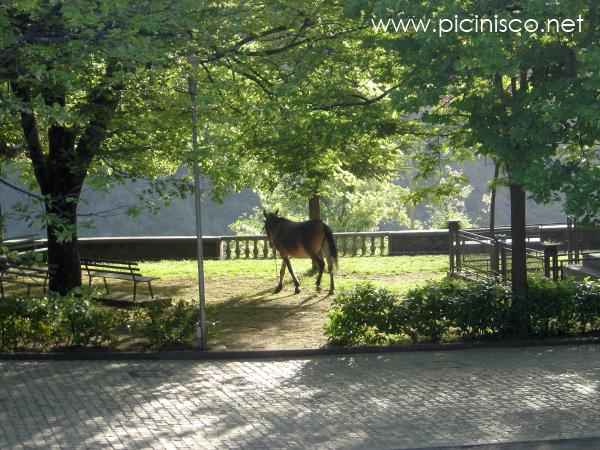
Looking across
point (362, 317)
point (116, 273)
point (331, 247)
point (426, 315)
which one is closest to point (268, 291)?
point (331, 247)

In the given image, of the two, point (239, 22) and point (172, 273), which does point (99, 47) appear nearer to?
point (239, 22)

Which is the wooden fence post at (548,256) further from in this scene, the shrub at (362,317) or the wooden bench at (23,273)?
the wooden bench at (23,273)

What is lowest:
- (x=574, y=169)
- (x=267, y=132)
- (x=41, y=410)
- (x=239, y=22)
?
(x=41, y=410)

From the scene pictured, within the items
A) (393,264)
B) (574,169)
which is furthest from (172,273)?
(574,169)

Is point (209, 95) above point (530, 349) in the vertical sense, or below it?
above

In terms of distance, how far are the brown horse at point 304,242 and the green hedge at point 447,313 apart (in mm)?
4975

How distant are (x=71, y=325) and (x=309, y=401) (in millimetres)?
5068

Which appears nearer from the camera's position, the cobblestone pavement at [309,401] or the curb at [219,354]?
the cobblestone pavement at [309,401]

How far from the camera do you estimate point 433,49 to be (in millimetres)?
13539

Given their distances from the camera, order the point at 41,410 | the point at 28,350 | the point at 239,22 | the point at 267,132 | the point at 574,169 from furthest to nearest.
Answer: the point at 267,132, the point at 239,22, the point at 28,350, the point at 574,169, the point at 41,410

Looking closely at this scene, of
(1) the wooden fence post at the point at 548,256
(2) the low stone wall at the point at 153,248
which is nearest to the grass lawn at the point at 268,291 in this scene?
(2) the low stone wall at the point at 153,248

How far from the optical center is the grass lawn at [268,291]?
16281 mm

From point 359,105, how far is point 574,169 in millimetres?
5410

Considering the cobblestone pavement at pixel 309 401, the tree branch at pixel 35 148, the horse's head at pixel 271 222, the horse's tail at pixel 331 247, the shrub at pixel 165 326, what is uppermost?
the tree branch at pixel 35 148
